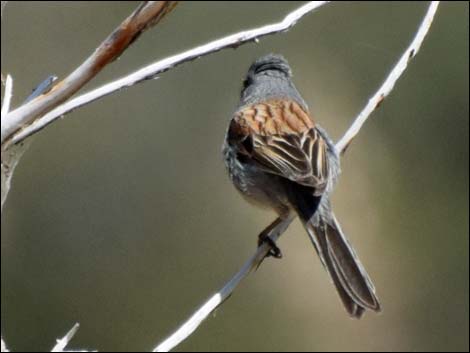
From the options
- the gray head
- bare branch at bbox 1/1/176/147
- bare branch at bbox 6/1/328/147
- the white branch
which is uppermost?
the gray head

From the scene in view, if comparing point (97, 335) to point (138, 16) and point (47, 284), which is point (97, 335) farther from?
point (138, 16)

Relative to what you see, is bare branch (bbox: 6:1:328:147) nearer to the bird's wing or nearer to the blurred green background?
the bird's wing

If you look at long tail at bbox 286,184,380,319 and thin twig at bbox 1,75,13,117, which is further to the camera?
long tail at bbox 286,184,380,319

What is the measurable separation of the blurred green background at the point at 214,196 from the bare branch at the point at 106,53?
5.52 metres

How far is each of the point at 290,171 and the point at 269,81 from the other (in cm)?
84

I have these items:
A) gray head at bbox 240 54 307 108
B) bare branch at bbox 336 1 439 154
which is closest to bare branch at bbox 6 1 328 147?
bare branch at bbox 336 1 439 154

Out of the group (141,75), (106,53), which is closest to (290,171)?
(141,75)

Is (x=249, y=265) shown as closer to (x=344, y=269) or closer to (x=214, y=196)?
(x=344, y=269)

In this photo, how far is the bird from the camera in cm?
327

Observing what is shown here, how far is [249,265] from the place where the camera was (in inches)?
112

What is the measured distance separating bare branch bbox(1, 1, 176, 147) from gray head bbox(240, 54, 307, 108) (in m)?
2.38

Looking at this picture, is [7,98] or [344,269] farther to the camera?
[344,269]

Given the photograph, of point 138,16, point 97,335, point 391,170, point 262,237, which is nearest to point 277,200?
point 262,237

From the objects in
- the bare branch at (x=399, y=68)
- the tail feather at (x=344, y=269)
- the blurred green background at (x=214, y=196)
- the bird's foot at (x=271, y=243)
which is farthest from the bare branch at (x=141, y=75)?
the blurred green background at (x=214, y=196)
